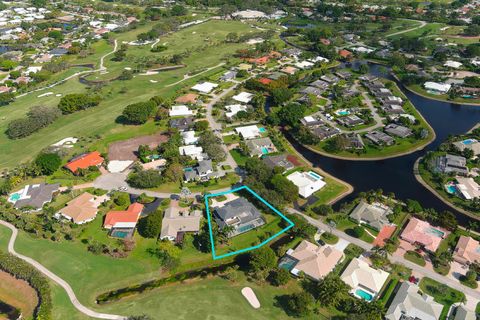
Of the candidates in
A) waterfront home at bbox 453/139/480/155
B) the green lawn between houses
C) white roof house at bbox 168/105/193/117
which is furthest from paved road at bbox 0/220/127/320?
waterfront home at bbox 453/139/480/155

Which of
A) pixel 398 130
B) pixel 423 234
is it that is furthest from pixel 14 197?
pixel 398 130

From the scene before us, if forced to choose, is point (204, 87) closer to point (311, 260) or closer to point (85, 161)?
point (85, 161)

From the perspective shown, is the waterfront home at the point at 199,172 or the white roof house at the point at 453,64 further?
the white roof house at the point at 453,64

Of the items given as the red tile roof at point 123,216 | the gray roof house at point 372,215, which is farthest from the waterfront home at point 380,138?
the red tile roof at point 123,216

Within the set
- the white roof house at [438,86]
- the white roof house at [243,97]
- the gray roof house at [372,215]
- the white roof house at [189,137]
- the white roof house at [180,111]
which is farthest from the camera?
the white roof house at [438,86]

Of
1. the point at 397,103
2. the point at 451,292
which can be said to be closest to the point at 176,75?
the point at 397,103

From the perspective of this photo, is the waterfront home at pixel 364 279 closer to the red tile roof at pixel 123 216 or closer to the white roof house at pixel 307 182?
the white roof house at pixel 307 182

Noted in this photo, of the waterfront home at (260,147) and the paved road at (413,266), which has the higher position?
the waterfront home at (260,147)

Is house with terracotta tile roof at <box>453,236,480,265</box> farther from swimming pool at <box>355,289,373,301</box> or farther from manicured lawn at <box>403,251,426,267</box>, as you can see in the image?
swimming pool at <box>355,289,373,301</box>
